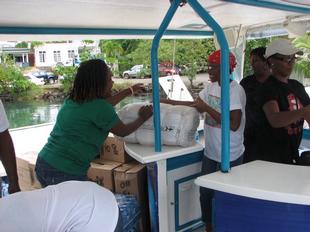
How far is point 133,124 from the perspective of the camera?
2.08 metres

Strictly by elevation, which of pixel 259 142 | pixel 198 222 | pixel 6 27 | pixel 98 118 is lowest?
pixel 198 222

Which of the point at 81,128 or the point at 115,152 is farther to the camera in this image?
the point at 115,152

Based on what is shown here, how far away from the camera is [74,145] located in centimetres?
197

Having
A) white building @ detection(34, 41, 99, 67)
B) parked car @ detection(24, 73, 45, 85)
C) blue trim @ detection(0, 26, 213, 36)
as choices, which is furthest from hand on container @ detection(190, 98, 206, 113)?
white building @ detection(34, 41, 99, 67)

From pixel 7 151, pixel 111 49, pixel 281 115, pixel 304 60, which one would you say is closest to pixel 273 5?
pixel 281 115

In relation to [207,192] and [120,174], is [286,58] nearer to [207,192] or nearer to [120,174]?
[207,192]

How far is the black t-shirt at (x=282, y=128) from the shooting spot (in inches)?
77.6

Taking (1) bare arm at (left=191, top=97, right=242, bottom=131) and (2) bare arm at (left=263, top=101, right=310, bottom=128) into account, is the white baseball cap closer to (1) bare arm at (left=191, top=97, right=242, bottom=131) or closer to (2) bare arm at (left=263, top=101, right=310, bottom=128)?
(2) bare arm at (left=263, top=101, right=310, bottom=128)

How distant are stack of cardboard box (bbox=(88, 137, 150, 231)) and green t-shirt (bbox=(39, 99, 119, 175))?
0.50 meters

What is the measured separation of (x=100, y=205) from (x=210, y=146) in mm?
1191

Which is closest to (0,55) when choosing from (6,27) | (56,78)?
(56,78)

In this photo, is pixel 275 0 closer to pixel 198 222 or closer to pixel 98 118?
pixel 98 118

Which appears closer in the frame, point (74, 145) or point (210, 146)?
point (74, 145)

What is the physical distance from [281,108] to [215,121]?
1.25 feet
